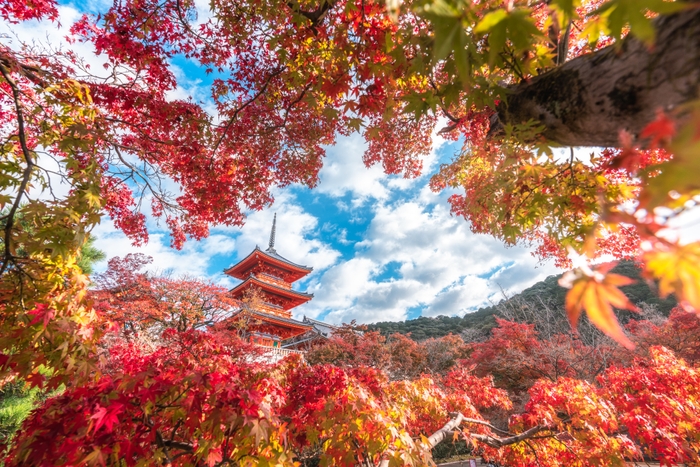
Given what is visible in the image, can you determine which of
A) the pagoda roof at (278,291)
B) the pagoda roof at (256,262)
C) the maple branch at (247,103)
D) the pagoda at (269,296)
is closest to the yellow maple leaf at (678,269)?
the maple branch at (247,103)

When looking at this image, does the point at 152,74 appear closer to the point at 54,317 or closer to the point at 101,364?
the point at 54,317

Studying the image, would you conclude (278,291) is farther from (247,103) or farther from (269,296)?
(247,103)

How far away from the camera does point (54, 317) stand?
2084 millimetres

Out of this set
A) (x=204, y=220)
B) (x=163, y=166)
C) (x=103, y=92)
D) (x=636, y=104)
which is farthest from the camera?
(x=204, y=220)

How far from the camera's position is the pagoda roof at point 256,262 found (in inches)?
858

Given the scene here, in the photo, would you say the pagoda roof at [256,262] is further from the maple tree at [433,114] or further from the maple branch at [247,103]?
the maple branch at [247,103]

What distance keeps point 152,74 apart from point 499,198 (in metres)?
5.00

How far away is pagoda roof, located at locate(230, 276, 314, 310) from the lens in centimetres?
2030

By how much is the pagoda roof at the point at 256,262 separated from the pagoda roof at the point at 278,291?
6.45 feet

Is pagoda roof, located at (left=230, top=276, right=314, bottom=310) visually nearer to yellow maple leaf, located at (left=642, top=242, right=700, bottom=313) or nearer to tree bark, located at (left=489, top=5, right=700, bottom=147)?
tree bark, located at (left=489, top=5, right=700, bottom=147)

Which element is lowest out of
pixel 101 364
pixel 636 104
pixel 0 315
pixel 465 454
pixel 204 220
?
pixel 465 454

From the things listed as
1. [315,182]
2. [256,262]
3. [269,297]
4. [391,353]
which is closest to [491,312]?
[391,353]

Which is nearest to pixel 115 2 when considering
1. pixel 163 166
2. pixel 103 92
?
pixel 103 92

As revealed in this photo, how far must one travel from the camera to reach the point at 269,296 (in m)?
21.7
